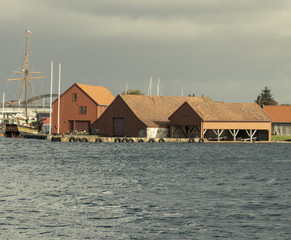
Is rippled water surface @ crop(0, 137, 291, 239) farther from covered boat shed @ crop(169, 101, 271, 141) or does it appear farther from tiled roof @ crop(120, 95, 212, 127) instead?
tiled roof @ crop(120, 95, 212, 127)

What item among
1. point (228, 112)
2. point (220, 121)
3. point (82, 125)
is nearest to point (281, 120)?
point (228, 112)

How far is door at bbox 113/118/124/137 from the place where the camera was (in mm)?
94875

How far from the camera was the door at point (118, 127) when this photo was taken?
94875mm

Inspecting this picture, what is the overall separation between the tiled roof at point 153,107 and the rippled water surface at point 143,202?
45840 millimetres

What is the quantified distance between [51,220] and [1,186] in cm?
1083

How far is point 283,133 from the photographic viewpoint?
4385 inches

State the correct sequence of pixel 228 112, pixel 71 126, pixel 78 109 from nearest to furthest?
pixel 228 112 → pixel 78 109 → pixel 71 126

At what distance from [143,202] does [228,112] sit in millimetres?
64257

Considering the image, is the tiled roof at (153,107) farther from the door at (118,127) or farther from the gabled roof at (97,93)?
the gabled roof at (97,93)

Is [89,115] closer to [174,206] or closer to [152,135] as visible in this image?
[152,135]

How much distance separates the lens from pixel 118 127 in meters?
95.4

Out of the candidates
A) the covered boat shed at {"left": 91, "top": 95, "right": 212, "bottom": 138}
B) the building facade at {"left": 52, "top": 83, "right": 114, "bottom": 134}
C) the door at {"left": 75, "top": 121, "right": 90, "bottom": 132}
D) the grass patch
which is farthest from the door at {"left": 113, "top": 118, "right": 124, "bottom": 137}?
the grass patch

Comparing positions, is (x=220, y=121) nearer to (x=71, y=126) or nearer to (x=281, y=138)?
(x=281, y=138)

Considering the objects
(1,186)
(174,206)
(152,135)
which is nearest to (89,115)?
(152,135)
